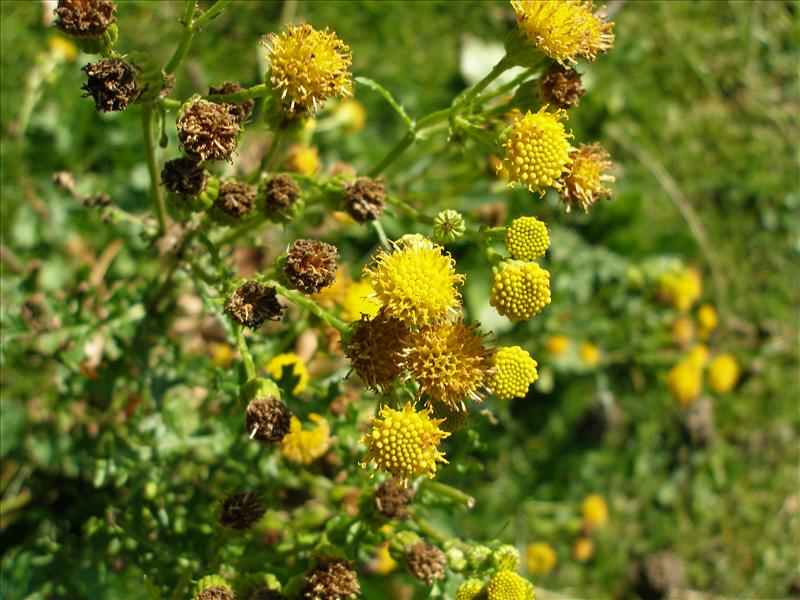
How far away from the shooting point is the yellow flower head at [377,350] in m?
2.65

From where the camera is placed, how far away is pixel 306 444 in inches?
125

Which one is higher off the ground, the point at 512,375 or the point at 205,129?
the point at 205,129

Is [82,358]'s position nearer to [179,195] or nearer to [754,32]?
[179,195]

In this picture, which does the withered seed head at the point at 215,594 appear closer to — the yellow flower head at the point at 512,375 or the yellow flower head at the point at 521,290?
the yellow flower head at the point at 512,375

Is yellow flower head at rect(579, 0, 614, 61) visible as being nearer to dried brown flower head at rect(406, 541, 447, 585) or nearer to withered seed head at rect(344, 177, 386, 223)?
withered seed head at rect(344, 177, 386, 223)

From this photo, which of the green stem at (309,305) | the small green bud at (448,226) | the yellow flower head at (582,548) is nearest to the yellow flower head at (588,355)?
the yellow flower head at (582,548)

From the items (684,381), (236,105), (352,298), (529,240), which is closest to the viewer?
(236,105)

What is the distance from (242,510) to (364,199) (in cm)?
119

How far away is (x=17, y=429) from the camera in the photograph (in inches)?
138

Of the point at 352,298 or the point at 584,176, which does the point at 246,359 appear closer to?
the point at 352,298

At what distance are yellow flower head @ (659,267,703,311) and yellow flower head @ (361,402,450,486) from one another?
11.4ft

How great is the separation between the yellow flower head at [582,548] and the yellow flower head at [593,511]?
119mm

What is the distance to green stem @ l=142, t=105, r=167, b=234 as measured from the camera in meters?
2.71

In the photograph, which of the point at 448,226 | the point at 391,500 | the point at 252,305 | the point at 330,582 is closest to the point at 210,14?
the point at 252,305
